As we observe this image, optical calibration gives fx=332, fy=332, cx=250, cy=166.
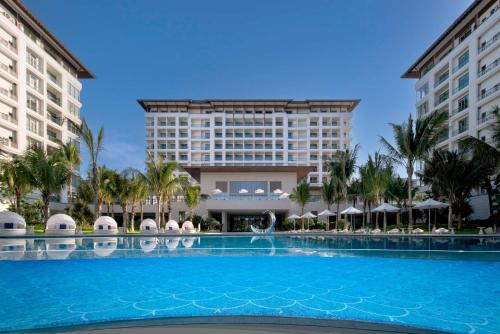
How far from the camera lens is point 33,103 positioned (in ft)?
131

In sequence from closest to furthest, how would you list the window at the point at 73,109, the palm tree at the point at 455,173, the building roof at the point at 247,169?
the palm tree at the point at 455,173
the building roof at the point at 247,169
the window at the point at 73,109

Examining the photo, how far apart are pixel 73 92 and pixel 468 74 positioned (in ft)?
172

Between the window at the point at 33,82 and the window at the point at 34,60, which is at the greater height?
the window at the point at 34,60

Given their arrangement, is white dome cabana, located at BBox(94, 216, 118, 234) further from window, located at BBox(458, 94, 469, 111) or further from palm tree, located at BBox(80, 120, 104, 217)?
window, located at BBox(458, 94, 469, 111)

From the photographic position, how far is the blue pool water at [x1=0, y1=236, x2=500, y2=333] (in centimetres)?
535

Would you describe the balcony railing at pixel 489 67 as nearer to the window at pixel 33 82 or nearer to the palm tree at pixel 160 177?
the palm tree at pixel 160 177

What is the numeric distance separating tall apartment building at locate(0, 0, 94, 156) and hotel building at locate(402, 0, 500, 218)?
42567 millimetres

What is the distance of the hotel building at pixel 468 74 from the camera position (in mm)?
32906

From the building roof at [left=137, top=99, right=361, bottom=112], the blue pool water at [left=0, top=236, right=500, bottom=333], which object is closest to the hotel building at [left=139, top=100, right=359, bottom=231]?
the building roof at [left=137, top=99, right=361, bottom=112]

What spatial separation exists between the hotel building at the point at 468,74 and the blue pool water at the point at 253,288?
2558 cm

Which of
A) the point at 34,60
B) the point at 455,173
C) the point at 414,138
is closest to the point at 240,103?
the point at 34,60

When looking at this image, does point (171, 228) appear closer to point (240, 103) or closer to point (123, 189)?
point (123, 189)

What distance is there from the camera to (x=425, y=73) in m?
47.4

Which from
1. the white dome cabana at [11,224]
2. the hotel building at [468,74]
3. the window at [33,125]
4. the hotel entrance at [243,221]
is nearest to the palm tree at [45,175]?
the white dome cabana at [11,224]
